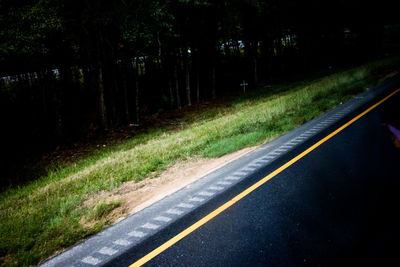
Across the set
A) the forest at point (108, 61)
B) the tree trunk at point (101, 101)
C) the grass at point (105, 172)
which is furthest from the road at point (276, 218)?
the tree trunk at point (101, 101)

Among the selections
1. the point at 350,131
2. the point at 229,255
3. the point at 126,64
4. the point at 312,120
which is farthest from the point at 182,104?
the point at 229,255

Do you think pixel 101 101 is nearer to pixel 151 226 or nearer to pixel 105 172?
pixel 105 172

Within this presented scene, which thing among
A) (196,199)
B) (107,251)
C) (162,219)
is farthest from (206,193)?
(107,251)

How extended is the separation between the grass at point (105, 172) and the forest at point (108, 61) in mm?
2620

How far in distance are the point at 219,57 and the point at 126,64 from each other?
8.40 metres

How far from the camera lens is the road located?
3.67 metres

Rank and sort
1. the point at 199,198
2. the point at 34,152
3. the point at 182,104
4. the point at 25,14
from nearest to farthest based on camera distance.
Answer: the point at 199,198, the point at 25,14, the point at 34,152, the point at 182,104

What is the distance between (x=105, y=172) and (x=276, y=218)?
14.7 ft

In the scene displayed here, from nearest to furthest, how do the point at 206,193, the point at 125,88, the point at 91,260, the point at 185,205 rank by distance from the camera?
the point at 91,260, the point at 185,205, the point at 206,193, the point at 125,88

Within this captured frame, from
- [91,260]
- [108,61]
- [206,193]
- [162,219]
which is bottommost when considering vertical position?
[91,260]

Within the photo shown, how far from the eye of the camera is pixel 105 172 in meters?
7.40

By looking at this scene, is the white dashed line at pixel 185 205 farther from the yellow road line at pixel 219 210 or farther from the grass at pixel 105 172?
the grass at pixel 105 172

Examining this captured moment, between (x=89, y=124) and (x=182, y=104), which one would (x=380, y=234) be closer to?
(x=89, y=124)

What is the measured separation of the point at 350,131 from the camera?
7.97 meters
